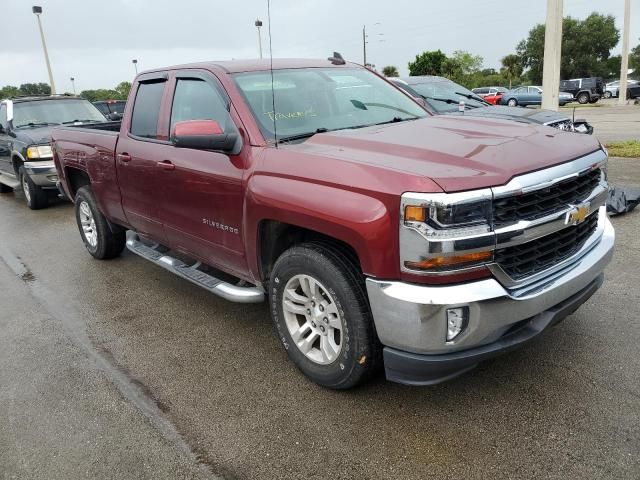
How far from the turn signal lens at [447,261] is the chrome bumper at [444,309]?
10 cm

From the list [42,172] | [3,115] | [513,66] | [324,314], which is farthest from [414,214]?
[513,66]

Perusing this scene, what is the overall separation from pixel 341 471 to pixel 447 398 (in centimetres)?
85

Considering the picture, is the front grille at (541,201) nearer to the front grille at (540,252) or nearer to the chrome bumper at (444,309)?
the front grille at (540,252)

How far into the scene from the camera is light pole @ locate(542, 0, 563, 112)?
58.7 ft

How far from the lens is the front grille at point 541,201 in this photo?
2510mm

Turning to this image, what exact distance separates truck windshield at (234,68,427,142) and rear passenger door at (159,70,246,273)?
0.76 ft

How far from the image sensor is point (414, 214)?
95.5 inches

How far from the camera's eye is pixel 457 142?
9.78 ft

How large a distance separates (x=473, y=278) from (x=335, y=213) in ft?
2.42

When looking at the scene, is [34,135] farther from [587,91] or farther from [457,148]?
[587,91]

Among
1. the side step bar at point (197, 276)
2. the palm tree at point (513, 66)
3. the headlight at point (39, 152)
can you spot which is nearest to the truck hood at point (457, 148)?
the side step bar at point (197, 276)

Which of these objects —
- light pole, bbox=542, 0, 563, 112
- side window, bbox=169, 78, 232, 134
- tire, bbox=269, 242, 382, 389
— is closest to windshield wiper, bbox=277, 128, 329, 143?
side window, bbox=169, 78, 232, 134

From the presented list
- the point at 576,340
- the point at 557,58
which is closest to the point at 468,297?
the point at 576,340

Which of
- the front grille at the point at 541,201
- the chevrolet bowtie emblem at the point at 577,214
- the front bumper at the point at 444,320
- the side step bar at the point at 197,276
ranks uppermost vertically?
the front grille at the point at 541,201
